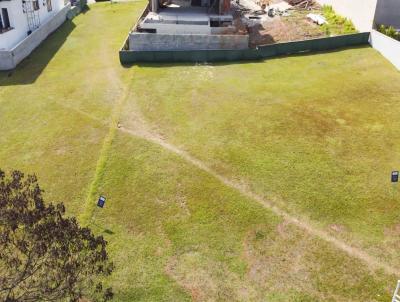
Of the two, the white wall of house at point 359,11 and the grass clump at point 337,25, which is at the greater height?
the white wall of house at point 359,11

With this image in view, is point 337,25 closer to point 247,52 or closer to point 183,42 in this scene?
point 247,52

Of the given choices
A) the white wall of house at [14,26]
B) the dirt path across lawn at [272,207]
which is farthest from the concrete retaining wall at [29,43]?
the dirt path across lawn at [272,207]

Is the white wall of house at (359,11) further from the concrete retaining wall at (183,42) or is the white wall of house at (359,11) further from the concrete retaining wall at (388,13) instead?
the concrete retaining wall at (183,42)

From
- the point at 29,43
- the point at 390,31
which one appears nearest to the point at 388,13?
the point at 390,31

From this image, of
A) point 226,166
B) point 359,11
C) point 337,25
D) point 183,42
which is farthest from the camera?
point 337,25

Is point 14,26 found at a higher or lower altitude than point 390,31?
lower

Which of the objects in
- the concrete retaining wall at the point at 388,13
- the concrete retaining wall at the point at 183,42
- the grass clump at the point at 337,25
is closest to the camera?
the concrete retaining wall at the point at 388,13

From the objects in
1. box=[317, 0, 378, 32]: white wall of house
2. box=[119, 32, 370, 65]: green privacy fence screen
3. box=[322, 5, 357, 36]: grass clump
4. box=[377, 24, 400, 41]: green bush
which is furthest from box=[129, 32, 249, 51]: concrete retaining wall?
box=[377, 24, 400, 41]: green bush
